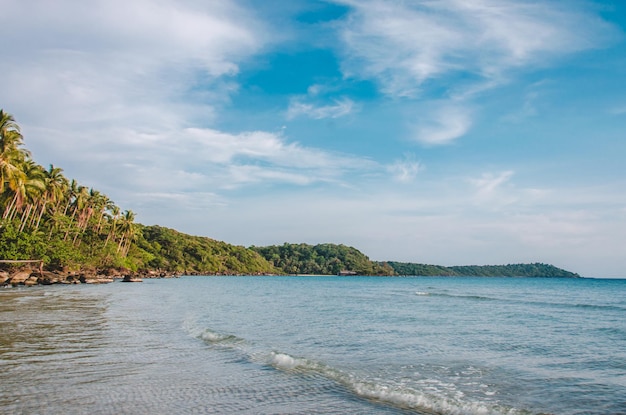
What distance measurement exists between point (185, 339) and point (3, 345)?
5.29 m

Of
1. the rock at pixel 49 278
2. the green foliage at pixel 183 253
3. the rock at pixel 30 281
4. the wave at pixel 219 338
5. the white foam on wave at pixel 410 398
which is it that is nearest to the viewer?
the white foam on wave at pixel 410 398

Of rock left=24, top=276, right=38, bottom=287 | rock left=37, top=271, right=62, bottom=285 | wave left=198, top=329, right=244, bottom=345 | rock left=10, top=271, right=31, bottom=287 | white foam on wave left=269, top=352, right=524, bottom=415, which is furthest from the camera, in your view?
rock left=37, top=271, right=62, bottom=285

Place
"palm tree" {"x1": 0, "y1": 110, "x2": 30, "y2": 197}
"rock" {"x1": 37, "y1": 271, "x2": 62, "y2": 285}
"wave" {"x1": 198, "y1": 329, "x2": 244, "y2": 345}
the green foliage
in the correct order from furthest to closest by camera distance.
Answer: the green foliage → "rock" {"x1": 37, "y1": 271, "x2": 62, "y2": 285} → "palm tree" {"x1": 0, "y1": 110, "x2": 30, "y2": 197} → "wave" {"x1": 198, "y1": 329, "x2": 244, "y2": 345}

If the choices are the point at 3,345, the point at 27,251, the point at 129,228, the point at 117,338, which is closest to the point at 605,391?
the point at 117,338

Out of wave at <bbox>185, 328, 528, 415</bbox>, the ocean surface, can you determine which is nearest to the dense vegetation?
the ocean surface

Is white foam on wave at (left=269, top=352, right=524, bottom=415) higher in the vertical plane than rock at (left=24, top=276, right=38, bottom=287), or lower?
lower

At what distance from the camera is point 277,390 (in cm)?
921

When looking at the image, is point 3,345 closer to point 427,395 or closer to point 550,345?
point 427,395

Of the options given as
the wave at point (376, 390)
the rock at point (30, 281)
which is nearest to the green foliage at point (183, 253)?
the rock at point (30, 281)

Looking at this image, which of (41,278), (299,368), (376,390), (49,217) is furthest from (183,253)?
(376,390)

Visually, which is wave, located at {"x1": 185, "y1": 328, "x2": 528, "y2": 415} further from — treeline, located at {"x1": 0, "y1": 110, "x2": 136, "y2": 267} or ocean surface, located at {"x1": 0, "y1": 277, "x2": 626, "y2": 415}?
treeline, located at {"x1": 0, "y1": 110, "x2": 136, "y2": 267}

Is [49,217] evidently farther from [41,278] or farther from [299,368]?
[299,368]

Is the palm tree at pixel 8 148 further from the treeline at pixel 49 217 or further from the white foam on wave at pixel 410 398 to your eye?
the white foam on wave at pixel 410 398

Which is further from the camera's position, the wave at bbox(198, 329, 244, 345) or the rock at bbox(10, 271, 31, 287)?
the rock at bbox(10, 271, 31, 287)
